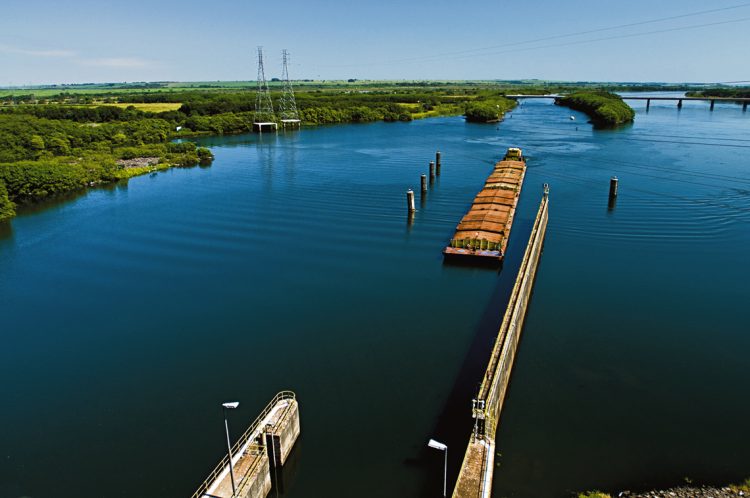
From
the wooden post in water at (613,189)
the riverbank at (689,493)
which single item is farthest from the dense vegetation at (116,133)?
the wooden post in water at (613,189)

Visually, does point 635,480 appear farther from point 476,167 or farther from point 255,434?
point 476,167

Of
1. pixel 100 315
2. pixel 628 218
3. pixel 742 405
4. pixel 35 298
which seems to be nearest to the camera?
pixel 742 405

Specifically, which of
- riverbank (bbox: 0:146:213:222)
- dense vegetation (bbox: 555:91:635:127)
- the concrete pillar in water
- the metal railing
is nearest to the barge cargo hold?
the concrete pillar in water

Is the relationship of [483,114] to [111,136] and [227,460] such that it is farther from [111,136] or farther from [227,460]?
[227,460]

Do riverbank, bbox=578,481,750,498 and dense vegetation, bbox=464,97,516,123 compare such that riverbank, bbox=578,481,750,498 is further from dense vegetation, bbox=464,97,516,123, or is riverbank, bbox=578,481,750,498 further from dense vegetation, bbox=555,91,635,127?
dense vegetation, bbox=464,97,516,123

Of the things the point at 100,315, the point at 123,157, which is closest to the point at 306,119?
the point at 123,157

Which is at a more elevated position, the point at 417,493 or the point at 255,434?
the point at 255,434

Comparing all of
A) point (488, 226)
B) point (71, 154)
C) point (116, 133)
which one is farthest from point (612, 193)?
point (116, 133)
